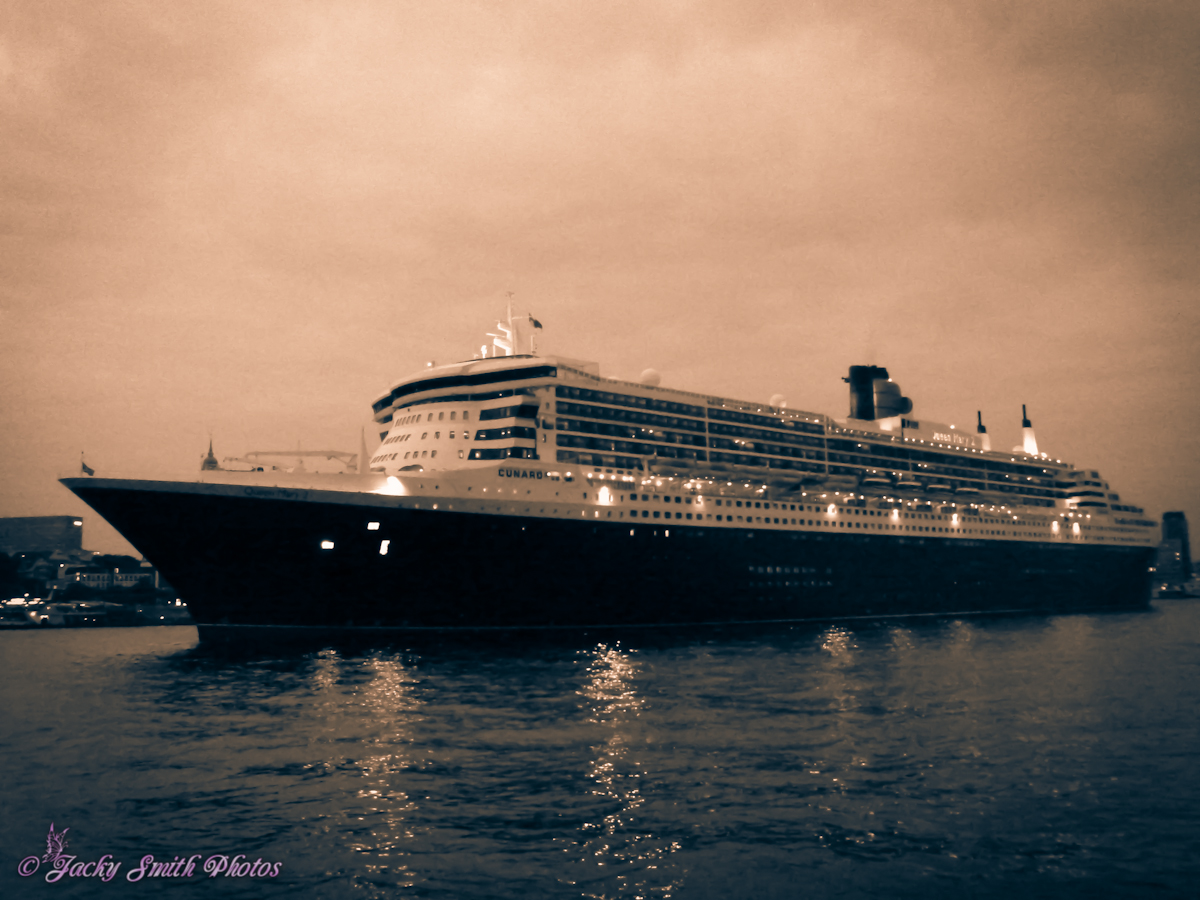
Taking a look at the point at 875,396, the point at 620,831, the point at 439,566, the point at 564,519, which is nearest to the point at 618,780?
the point at 620,831

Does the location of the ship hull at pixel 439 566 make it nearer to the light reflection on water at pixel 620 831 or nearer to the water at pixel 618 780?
the water at pixel 618 780

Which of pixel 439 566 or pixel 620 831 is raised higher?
pixel 439 566

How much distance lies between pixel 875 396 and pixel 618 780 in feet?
212

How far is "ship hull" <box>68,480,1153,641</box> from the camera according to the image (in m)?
33.7

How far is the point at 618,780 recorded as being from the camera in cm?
1488

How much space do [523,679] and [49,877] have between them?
1657 cm

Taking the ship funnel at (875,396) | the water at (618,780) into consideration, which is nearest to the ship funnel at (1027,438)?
the ship funnel at (875,396)

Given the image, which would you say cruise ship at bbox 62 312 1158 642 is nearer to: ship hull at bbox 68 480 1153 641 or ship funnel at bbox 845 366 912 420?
ship hull at bbox 68 480 1153 641

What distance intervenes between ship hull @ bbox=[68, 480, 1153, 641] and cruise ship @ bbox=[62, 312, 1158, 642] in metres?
0.09

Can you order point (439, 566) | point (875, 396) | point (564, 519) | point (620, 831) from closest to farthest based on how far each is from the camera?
point (620, 831), point (439, 566), point (564, 519), point (875, 396)

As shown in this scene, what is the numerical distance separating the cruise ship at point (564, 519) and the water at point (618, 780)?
6.60 metres

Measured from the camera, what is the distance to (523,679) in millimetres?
26391

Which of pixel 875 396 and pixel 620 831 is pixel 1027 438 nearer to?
pixel 875 396

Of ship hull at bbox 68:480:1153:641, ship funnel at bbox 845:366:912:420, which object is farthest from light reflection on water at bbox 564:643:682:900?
ship funnel at bbox 845:366:912:420
